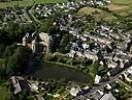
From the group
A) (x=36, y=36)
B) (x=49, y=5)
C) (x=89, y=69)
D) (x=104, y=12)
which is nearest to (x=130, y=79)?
(x=89, y=69)

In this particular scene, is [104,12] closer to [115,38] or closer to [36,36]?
[115,38]

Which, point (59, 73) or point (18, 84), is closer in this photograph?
point (18, 84)

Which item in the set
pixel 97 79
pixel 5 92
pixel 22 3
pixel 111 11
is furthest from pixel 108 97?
pixel 22 3

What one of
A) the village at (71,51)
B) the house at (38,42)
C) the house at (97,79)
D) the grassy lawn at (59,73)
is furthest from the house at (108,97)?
the house at (38,42)

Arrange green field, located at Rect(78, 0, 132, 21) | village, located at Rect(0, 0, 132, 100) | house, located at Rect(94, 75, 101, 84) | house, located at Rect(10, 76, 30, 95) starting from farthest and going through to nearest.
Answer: green field, located at Rect(78, 0, 132, 21)
house, located at Rect(94, 75, 101, 84)
village, located at Rect(0, 0, 132, 100)
house, located at Rect(10, 76, 30, 95)

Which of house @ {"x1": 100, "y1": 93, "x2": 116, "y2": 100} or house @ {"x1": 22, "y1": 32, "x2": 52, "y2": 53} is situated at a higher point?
house @ {"x1": 22, "y1": 32, "x2": 52, "y2": 53}

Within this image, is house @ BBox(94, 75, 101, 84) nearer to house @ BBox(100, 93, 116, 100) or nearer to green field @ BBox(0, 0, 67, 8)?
→ house @ BBox(100, 93, 116, 100)

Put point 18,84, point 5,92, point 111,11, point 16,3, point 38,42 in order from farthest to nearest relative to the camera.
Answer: point 16,3 → point 111,11 → point 38,42 → point 18,84 → point 5,92

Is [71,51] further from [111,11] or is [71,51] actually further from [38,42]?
[111,11]

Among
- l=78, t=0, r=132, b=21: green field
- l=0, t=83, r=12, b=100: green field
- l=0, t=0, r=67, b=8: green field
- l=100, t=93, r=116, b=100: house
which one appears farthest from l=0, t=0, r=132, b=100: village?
l=0, t=0, r=67, b=8: green field

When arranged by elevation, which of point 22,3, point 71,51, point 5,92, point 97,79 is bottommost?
point 97,79

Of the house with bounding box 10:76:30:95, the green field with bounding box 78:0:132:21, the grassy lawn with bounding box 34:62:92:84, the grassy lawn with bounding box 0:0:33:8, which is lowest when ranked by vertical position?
the grassy lawn with bounding box 34:62:92:84
